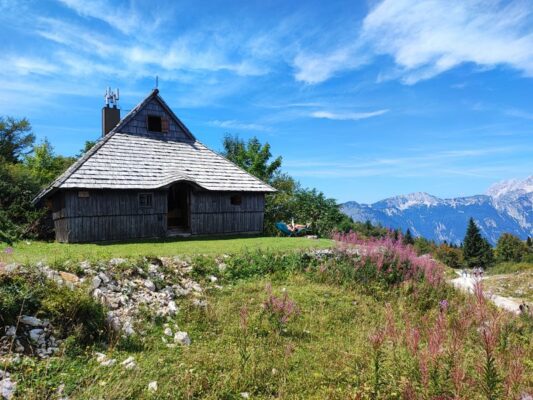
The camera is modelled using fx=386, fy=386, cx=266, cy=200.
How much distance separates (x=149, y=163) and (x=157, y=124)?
144 inches

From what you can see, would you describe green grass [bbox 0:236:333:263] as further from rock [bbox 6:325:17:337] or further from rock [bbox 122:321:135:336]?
rock [bbox 122:321:135:336]

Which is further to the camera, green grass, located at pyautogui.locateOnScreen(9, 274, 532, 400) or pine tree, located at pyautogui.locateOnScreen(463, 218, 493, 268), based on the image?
pine tree, located at pyautogui.locateOnScreen(463, 218, 493, 268)

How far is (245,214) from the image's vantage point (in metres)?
22.6

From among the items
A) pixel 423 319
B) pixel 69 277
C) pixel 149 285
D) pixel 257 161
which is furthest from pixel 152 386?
pixel 257 161

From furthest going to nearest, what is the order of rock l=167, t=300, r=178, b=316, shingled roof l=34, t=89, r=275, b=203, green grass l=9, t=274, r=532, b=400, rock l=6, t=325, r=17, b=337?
shingled roof l=34, t=89, r=275, b=203 < rock l=167, t=300, r=178, b=316 < rock l=6, t=325, r=17, b=337 < green grass l=9, t=274, r=532, b=400

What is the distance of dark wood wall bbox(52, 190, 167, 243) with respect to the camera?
17.5 meters

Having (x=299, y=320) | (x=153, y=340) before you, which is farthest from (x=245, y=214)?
(x=153, y=340)

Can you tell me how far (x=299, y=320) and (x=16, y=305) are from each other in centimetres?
529

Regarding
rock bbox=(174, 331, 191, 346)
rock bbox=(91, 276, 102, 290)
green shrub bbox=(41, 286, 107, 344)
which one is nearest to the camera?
green shrub bbox=(41, 286, 107, 344)

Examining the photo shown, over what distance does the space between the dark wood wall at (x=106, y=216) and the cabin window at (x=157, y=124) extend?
16.1 feet

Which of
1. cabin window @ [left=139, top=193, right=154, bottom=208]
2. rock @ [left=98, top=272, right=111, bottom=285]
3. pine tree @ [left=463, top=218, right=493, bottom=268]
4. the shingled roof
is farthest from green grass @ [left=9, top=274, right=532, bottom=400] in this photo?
pine tree @ [left=463, top=218, right=493, bottom=268]

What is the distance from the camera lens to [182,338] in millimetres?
6902

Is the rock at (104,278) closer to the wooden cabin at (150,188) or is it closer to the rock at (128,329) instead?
the rock at (128,329)

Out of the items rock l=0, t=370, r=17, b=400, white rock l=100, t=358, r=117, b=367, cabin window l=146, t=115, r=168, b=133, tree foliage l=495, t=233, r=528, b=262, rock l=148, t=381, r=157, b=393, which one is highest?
cabin window l=146, t=115, r=168, b=133
